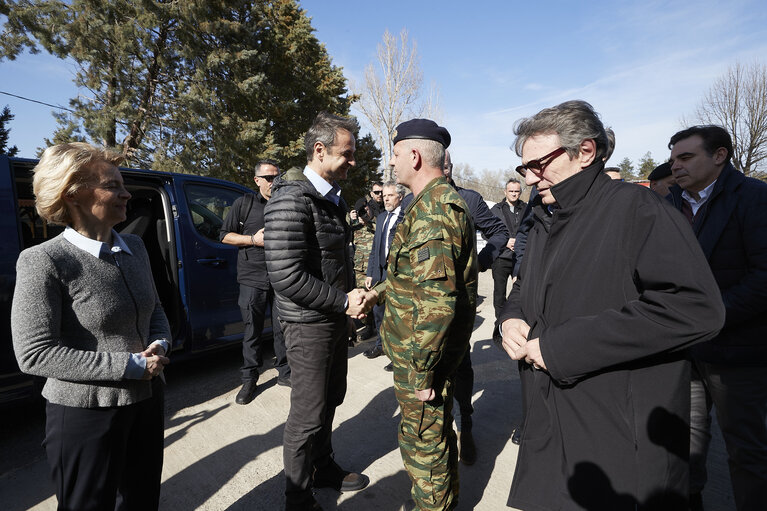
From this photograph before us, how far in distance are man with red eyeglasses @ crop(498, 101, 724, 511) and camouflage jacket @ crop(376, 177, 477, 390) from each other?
1.30ft

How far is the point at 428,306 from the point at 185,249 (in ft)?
9.87

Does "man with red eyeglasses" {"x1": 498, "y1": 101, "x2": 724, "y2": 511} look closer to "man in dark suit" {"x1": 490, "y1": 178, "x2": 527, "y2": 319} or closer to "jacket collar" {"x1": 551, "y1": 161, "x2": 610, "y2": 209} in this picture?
"jacket collar" {"x1": 551, "y1": 161, "x2": 610, "y2": 209}

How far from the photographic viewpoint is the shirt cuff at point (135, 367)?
5.01 feet

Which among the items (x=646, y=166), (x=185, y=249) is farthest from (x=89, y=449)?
(x=646, y=166)

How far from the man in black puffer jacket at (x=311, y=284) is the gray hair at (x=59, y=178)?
83 centimetres

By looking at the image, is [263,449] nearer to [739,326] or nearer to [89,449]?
[89,449]

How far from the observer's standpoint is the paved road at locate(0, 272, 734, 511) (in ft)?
7.86

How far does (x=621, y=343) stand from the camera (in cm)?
123

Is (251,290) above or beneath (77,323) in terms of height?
beneath

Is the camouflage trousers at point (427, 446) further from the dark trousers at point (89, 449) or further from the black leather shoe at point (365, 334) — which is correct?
the black leather shoe at point (365, 334)

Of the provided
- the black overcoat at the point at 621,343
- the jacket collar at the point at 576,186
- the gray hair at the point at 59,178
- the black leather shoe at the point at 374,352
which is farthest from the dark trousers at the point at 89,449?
→ the black leather shoe at the point at 374,352

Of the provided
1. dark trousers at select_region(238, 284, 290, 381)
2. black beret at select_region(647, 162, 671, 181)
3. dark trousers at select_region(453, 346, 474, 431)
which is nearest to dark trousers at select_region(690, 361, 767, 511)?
dark trousers at select_region(453, 346, 474, 431)

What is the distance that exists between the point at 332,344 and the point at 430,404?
0.67m

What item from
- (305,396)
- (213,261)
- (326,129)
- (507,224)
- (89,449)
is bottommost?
(305,396)
